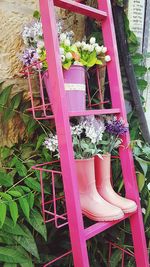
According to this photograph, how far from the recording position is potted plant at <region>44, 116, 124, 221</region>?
2.82 feet

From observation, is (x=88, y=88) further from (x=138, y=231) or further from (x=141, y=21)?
(x=138, y=231)

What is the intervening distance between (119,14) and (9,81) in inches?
20.1

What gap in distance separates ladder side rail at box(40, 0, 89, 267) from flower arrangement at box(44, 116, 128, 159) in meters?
0.11

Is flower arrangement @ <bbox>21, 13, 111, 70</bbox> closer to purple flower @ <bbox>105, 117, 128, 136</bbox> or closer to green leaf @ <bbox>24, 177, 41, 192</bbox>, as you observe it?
purple flower @ <bbox>105, 117, 128, 136</bbox>

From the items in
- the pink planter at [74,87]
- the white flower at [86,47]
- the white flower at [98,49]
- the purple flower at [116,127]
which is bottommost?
the purple flower at [116,127]

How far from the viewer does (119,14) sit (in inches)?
44.1

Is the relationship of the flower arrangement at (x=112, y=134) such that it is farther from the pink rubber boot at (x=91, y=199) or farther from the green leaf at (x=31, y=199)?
the green leaf at (x=31, y=199)

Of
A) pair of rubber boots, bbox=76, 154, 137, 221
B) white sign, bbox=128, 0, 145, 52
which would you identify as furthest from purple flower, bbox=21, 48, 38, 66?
white sign, bbox=128, 0, 145, 52

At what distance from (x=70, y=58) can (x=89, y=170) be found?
0.36 m

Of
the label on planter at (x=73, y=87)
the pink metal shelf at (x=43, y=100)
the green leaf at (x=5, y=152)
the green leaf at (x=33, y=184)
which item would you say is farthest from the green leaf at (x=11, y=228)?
the label on planter at (x=73, y=87)

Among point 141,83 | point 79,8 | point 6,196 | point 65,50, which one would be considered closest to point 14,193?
point 6,196

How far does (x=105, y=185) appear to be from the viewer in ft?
3.14

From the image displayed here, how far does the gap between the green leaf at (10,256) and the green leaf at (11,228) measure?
0.17 feet

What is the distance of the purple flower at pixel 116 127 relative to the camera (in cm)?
96
